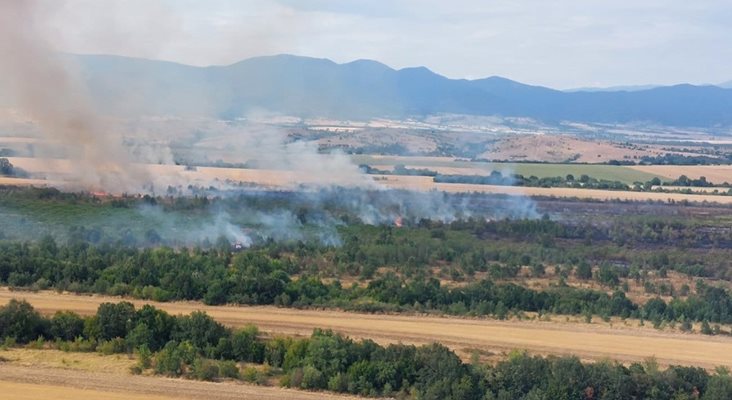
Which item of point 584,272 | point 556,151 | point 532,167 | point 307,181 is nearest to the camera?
point 584,272

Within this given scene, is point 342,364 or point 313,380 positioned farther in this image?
point 342,364

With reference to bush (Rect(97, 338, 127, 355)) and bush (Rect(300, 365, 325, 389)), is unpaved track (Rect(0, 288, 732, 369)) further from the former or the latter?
bush (Rect(300, 365, 325, 389))

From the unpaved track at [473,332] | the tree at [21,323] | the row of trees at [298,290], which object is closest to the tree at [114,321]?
the tree at [21,323]

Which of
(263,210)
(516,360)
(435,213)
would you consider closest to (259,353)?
(516,360)

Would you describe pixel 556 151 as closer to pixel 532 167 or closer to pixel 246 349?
pixel 532 167

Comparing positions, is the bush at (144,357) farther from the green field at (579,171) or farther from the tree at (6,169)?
the green field at (579,171)

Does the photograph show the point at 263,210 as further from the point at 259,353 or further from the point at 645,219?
the point at 259,353

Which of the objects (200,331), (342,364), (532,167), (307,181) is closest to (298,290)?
(200,331)
